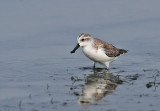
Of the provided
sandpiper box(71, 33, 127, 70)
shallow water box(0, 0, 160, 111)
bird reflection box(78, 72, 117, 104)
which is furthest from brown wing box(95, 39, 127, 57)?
bird reflection box(78, 72, 117, 104)

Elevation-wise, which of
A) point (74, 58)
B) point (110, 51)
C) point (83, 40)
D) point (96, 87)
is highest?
point (83, 40)

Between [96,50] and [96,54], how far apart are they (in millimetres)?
129

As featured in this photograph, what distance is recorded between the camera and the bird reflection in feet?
35.2

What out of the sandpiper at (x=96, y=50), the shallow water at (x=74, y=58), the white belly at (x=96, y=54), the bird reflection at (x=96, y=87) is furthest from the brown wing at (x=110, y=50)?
the bird reflection at (x=96, y=87)

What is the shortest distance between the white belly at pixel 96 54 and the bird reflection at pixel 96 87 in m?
0.99

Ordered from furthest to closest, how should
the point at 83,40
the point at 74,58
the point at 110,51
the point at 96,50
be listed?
the point at 74,58, the point at 110,51, the point at 96,50, the point at 83,40

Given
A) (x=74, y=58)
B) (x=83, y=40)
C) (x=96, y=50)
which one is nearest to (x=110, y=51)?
(x=96, y=50)

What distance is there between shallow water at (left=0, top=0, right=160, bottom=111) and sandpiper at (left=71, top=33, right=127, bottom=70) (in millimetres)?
320

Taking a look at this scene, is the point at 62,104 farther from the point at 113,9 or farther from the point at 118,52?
the point at 113,9

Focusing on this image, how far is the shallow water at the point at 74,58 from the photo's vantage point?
10.6m

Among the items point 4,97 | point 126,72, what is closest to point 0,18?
point 126,72

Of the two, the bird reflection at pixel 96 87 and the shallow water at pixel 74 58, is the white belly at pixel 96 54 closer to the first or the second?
the shallow water at pixel 74 58

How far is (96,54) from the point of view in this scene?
14.6 meters

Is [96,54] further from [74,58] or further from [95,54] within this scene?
[74,58]
